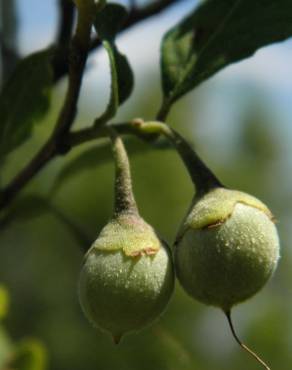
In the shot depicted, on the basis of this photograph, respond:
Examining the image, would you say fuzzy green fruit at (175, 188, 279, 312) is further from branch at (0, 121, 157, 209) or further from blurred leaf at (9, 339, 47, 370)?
blurred leaf at (9, 339, 47, 370)

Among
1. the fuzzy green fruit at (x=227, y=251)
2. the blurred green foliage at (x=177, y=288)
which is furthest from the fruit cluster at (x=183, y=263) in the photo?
the blurred green foliage at (x=177, y=288)

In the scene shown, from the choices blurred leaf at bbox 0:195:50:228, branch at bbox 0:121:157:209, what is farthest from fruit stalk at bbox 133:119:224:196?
blurred leaf at bbox 0:195:50:228

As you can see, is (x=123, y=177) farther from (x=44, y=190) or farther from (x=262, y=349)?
(x=262, y=349)

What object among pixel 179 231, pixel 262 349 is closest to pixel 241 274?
pixel 179 231

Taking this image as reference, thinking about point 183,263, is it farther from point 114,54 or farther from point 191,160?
point 114,54

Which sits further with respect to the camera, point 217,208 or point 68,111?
point 68,111

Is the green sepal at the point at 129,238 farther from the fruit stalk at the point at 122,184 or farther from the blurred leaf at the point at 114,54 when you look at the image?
the blurred leaf at the point at 114,54

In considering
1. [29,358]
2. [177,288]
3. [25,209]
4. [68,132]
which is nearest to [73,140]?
[68,132]
